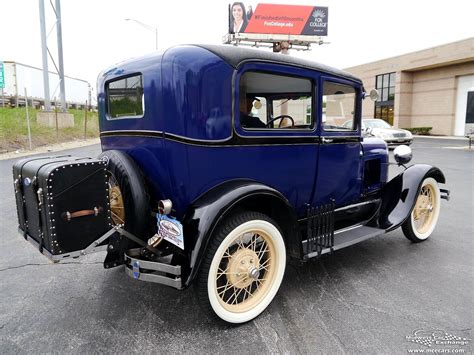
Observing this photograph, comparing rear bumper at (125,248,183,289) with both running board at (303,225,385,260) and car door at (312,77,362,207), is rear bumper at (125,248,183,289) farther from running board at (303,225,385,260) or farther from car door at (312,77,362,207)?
car door at (312,77,362,207)

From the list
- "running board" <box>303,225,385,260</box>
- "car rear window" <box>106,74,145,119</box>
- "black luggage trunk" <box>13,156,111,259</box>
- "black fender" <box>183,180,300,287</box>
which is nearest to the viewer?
"black luggage trunk" <box>13,156,111,259</box>

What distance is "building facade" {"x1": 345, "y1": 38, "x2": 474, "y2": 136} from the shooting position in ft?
80.0

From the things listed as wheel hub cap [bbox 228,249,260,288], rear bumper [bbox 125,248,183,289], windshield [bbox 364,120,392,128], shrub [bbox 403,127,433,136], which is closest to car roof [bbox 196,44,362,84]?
wheel hub cap [bbox 228,249,260,288]

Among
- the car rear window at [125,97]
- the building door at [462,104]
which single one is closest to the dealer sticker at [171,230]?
the car rear window at [125,97]

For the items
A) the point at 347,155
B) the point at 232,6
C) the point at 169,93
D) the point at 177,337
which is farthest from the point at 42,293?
the point at 232,6

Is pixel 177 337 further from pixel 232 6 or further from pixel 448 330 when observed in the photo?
pixel 232 6

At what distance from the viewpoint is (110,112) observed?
3.18 m

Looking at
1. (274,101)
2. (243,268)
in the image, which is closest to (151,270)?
(243,268)

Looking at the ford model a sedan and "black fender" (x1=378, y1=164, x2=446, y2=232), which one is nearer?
the ford model a sedan

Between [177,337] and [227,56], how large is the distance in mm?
1946

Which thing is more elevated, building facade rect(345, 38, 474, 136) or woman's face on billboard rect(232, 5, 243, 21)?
woman's face on billboard rect(232, 5, 243, 21)

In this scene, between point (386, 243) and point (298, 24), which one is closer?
point (386, 243)

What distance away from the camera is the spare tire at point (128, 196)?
2537 mm
